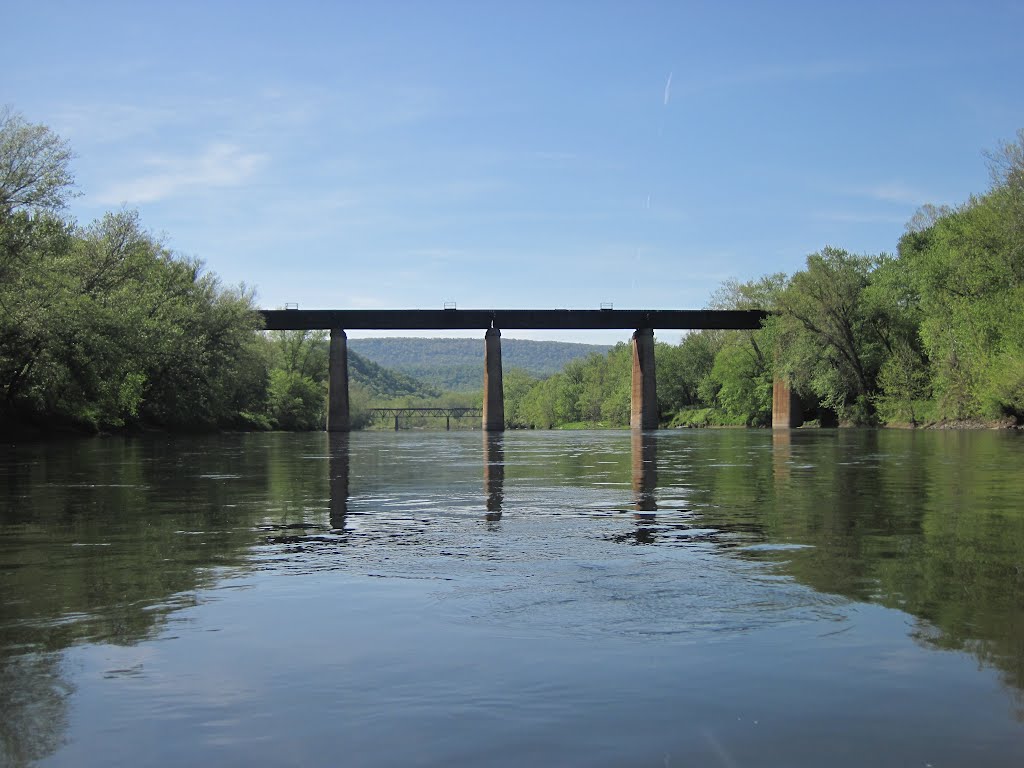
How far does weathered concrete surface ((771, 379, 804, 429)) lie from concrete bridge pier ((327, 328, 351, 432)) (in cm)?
4646

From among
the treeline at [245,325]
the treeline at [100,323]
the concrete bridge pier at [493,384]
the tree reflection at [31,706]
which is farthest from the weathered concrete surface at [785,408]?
the tree reflection at [31,706]

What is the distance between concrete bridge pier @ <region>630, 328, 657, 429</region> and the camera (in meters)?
115

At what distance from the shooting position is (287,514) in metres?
14.5

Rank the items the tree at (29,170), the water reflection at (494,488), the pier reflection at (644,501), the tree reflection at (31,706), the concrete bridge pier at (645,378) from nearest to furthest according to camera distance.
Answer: the tree reflection at (31,706), the pier reflection at (644,501), the water reflection at (494,488), the tree at (29,170), the concrete bridge pier at (645,378)

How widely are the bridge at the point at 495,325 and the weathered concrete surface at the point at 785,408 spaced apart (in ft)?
30.1

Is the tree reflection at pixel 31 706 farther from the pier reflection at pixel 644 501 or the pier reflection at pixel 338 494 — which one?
the pier reflection at pixel 338 494

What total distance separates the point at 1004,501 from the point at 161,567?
12.4 m

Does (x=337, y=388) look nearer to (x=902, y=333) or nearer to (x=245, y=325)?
(x=245, y=325)

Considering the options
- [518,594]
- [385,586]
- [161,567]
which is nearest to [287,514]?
[161,567]

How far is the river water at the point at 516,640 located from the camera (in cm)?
431

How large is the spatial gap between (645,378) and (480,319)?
795 inches

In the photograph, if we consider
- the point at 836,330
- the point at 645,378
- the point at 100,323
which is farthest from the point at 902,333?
the point at 100,323

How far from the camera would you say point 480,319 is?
11544cm

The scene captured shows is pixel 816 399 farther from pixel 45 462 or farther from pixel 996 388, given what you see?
pixel 45 462
